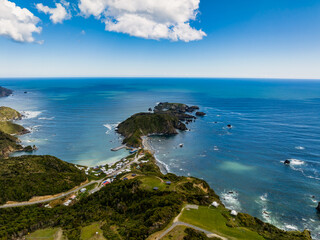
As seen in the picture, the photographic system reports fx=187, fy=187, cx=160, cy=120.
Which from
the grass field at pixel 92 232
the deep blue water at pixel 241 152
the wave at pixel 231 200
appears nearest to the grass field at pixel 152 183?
the grass field at pixel 92 232

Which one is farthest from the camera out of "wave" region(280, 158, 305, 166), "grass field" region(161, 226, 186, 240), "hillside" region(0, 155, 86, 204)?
"wave" region(280, 158, 305, 166)

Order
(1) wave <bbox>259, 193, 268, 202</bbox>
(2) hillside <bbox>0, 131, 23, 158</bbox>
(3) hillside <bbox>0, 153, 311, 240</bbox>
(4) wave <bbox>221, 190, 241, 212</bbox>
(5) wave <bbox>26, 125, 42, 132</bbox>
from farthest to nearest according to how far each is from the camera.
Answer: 1. (5) wave <bbox>26, 125, 42, 132</bbox>
2. (2) hillside <bbox>0, 131, 23, 158</bbox>
3. (1) wave <bbox>259, 193, 268, 202</bbox>
4. (4) wave <bbox>221, 190, 241, 212</bbox>
5. (3) hillside <bbox>0, 153, 311, 240</bbox>

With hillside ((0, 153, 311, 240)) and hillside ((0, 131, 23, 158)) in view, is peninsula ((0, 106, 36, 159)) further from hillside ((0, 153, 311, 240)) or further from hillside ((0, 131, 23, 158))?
hillside ((0, 153, 311, 240))

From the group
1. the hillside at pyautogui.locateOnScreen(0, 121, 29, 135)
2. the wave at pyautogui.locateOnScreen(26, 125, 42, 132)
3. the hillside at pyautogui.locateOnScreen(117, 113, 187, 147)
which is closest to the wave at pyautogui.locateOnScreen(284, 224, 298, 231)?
the hillside at pyautogui.locateOnScreen(117, 113, 187, 147)

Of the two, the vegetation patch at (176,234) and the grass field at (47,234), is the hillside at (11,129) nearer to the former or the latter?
the grass field at (47,234)

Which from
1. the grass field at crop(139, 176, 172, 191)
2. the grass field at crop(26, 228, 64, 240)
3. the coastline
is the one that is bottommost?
the coastline

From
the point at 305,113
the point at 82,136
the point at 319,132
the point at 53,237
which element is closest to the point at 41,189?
the point at 53,237

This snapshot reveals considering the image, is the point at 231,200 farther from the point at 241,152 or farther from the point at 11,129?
the point at 11,129
